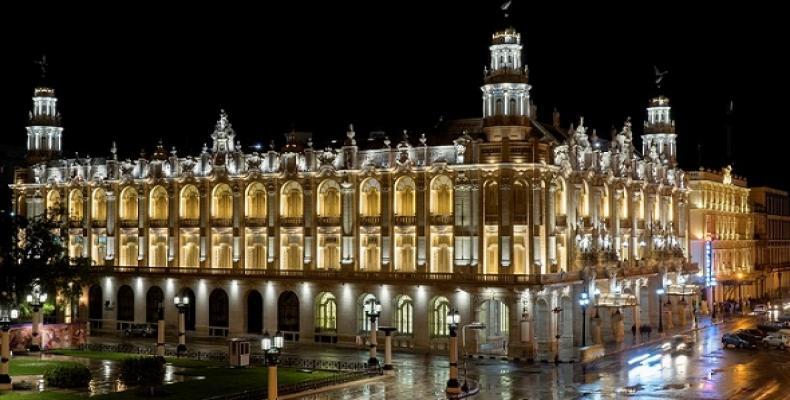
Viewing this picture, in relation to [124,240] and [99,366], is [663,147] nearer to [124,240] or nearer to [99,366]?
[124,240]

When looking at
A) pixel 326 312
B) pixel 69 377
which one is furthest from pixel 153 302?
pixel 69 377

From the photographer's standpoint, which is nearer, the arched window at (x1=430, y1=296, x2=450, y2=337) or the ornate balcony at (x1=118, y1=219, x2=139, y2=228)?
the arched window at (x1=430, y1=296, x2=450, y2=337)

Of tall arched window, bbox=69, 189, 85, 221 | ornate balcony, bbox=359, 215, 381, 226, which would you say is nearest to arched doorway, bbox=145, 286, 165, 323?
tall arched window, bbox=69, 189, 85, 221

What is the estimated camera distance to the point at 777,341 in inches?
3228

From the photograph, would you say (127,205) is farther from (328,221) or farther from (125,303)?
(328,221)

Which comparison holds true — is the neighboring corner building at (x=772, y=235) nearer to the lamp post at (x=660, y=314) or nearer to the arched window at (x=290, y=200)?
the lamp post at (x=660, y=314)

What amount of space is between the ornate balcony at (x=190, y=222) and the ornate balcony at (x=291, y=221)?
9.35 metres

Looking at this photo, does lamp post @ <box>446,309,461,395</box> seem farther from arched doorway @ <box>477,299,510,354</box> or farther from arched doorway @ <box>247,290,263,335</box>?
arched doorway @ <box>247,290,263,335</box>

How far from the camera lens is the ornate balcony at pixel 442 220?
82894mm

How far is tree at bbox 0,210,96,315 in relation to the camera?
7325 centimetres

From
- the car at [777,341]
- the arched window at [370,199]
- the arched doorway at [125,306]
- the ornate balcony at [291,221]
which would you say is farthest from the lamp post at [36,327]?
the car at [777,341]

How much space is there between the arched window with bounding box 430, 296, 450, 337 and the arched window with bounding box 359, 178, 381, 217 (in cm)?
903

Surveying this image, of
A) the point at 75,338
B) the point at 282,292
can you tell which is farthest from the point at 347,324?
the point at 75,338

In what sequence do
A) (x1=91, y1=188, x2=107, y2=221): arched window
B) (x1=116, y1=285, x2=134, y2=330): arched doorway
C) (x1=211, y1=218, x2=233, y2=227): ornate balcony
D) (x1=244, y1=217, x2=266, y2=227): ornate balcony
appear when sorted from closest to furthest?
(x1=244, y1=217, x2=266, y2=227): ornate balcony < (x1=211, y1=218, x2=233, y2=227): ornate balcony < (x1=116, y1=285, x2=134, y2=330): arched doorway < (x1=91, y1=188, x2=107, y2=221): arched window
